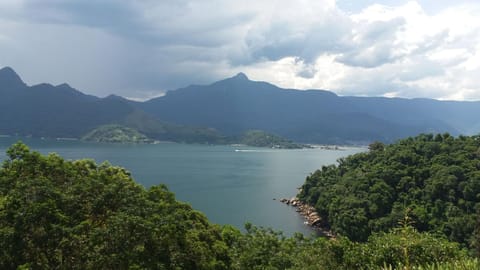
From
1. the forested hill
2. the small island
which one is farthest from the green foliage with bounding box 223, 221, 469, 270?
the small island

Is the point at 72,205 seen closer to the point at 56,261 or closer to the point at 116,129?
the point at 56,261

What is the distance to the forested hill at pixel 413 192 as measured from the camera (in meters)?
34.8

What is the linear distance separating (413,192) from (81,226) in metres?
35.7

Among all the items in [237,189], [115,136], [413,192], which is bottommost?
[237,189]

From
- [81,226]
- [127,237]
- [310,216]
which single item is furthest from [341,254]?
[310,216]

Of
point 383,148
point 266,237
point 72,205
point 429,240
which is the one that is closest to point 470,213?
point 429,240

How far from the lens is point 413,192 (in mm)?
39844

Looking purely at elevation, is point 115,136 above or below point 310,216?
above

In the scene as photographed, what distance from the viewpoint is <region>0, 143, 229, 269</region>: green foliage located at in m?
11.2

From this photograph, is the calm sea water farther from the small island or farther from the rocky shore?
the small island

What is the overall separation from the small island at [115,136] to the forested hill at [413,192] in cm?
13702

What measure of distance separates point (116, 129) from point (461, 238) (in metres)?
176

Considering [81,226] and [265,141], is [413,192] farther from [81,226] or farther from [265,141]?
[265,141]

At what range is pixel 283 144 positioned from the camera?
176625 millimetres
